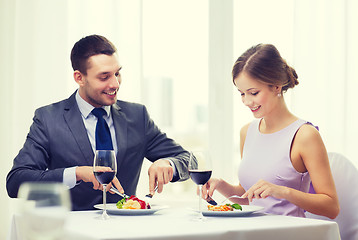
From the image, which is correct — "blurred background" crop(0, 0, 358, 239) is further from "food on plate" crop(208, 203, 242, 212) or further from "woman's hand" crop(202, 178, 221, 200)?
"food on plate" crop(208, 203, 242, 212)

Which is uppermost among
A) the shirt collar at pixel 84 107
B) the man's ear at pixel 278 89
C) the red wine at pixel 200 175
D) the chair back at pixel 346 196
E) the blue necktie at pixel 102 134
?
the man's ear at pixel 278 89

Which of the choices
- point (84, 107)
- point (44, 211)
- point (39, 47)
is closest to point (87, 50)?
point (84, 107)

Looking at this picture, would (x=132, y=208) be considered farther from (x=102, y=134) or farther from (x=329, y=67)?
(x=329, y=67)

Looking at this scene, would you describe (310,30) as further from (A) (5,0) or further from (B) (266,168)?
(A) (5,0)

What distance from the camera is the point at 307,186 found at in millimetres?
2180

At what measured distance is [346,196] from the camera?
201 centimetres

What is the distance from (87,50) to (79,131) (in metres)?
0.44

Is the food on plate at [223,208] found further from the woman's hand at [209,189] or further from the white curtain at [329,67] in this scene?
the white curtain at [329,67]

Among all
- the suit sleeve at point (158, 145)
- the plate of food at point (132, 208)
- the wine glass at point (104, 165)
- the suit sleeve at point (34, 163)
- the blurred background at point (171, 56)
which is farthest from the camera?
the blurred background at point (171, 56)

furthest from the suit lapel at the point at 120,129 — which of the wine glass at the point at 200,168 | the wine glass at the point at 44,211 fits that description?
the wine glass at the point at 44,211

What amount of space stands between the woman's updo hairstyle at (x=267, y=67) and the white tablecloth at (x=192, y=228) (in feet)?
2.48

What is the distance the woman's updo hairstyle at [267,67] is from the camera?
222 centimetres

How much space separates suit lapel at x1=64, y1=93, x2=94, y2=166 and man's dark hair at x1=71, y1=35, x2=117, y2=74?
223 millimetres

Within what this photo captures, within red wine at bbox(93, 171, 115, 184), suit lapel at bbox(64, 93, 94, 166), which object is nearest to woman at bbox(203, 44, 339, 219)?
red wine at bbox(93, 171, 115, 184)
